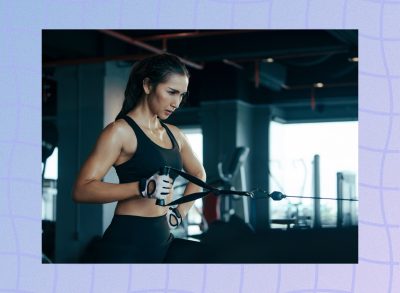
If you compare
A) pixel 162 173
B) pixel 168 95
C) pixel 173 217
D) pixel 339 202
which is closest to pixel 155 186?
pixel 162 173

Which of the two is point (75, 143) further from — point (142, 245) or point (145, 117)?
point (142, 245)

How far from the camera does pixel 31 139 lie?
3.73 metres

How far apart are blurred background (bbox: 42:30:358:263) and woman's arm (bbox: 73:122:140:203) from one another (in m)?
0.04

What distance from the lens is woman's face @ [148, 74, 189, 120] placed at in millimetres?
3725

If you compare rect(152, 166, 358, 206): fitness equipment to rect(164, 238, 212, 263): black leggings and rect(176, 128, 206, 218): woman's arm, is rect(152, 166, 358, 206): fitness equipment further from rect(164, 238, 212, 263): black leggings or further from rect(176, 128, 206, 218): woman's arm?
rect(164, 238, 212, 263): black leggings

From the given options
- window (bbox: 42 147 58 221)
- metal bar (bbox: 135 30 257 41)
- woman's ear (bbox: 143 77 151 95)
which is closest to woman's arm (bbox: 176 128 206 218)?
woman's ear (bbox: 143 77 151 95)

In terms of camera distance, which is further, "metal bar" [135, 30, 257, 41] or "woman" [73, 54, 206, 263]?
"metal bar" [135, 30, 257, 41]

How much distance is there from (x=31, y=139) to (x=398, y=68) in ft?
5.58

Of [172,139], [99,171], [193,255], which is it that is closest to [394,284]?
[193,255]

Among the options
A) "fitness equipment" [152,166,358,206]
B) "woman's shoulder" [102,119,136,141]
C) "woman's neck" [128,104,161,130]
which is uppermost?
"woman's neck" [128,104,161,130]

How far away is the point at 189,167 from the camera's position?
3.74 meters

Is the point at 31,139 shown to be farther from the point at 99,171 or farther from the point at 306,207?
the point at 306,207

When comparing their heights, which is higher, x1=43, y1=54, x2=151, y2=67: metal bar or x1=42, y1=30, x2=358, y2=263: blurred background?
x1=43, y1=54, x2=151, y2=67: metal bar

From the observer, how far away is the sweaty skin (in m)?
3.65
